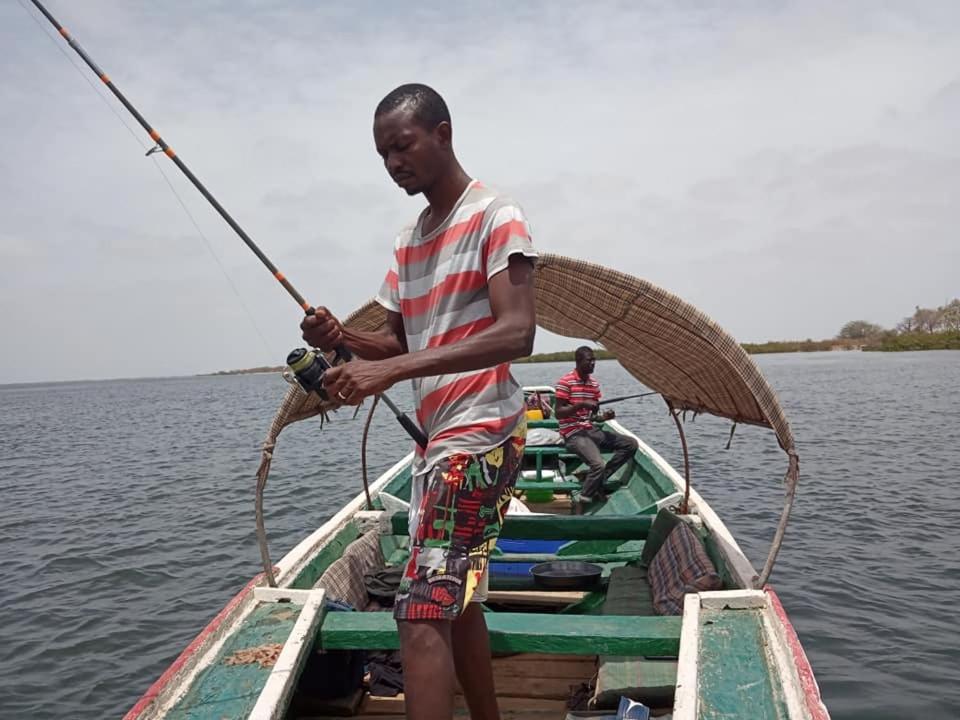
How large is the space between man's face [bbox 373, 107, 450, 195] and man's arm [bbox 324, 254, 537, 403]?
43 cm

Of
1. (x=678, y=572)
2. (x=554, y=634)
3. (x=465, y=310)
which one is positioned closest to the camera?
(x=465, y=310)

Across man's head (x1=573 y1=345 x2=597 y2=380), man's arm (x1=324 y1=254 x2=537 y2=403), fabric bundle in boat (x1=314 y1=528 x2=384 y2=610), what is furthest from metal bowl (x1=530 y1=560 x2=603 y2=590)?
man's head (x1=573 y1=345 x2=597 y2=380)

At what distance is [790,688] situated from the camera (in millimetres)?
3000

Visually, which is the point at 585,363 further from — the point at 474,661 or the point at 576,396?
the point at 474,661

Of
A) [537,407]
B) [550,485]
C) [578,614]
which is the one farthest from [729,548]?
[537,407]

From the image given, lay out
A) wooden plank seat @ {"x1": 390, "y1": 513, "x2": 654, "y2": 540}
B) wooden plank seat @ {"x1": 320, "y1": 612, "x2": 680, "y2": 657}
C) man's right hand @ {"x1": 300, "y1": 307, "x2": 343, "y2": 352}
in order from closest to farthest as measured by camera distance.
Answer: man's right hand @ {"x1": 300, "y1": 307, "x2": 343, "y2": 352} < wooden plank seat @ {"x1": 320, "y1": 612, "x2": 680, "y2": 657} < wooden plank seat @ {"x1": 390, "y1": 513, "x2": 654, "y2": 540}

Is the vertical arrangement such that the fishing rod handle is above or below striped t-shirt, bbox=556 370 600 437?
above

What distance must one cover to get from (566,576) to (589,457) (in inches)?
173

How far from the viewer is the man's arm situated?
6.96 feet

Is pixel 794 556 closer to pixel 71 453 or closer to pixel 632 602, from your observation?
pixel 632 602

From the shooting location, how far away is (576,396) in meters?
10.4

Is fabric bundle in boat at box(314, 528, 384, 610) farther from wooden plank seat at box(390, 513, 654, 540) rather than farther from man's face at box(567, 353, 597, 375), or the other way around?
man's face at box(567, 353, 597, 375)

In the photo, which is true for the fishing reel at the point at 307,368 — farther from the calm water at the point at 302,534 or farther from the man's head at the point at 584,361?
the man's head at the point at 584,361

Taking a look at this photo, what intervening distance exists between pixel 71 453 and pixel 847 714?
25876 mm
